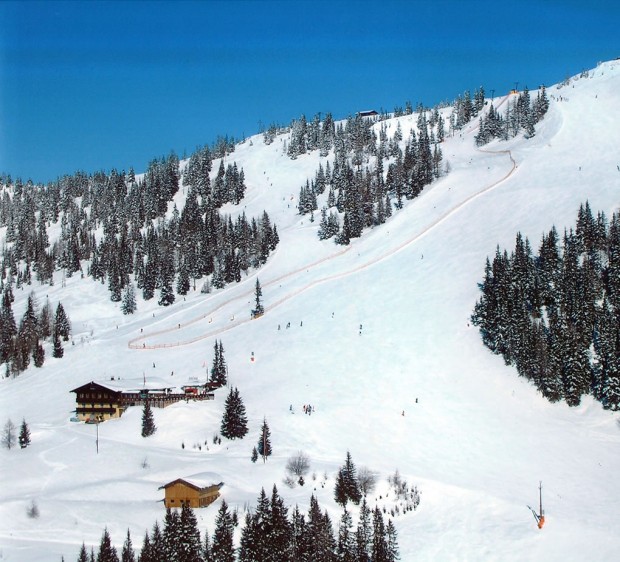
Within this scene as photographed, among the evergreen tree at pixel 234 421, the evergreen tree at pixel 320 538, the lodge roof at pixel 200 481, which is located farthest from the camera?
the evergreen tree at pixel 234 421

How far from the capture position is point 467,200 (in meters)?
130

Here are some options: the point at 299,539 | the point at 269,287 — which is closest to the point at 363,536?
the point at 299,539

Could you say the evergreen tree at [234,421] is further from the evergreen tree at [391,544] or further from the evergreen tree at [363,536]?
the evergreen tree at [391,544]

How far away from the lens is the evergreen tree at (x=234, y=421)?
2633 inches

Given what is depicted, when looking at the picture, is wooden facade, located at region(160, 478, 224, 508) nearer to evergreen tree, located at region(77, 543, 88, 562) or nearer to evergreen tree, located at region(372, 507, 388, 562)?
evergreen tree, located at region(77, 543, 88, 562)

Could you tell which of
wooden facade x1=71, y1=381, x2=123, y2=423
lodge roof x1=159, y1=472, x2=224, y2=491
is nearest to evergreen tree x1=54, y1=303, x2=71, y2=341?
wooden facade x1=71, y1=381, x2=123, y2=423

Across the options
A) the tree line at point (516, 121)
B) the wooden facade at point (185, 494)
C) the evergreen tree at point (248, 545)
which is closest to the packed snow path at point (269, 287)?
the tree line at point (516, 121)

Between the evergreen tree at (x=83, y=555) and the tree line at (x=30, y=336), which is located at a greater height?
the tree line at (x=30, y=336)

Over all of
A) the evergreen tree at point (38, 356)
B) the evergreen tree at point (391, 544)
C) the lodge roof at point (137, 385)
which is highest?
the evergreen tree at point (38, 356)

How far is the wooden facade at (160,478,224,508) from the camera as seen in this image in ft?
169

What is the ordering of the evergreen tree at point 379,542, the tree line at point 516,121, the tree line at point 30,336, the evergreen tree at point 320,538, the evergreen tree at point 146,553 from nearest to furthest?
the evergreen tree at point 146,553, the evergreen tree at point 320,538, the evergreen tree at point 379,542, the tree line at point 30,336, the tree line at point 516,121

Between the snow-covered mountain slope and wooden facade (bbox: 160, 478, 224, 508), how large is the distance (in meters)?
1.03

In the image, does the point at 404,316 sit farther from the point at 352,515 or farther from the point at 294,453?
the point at 352,515

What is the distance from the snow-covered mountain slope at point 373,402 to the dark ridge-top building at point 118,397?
190 centimetres
